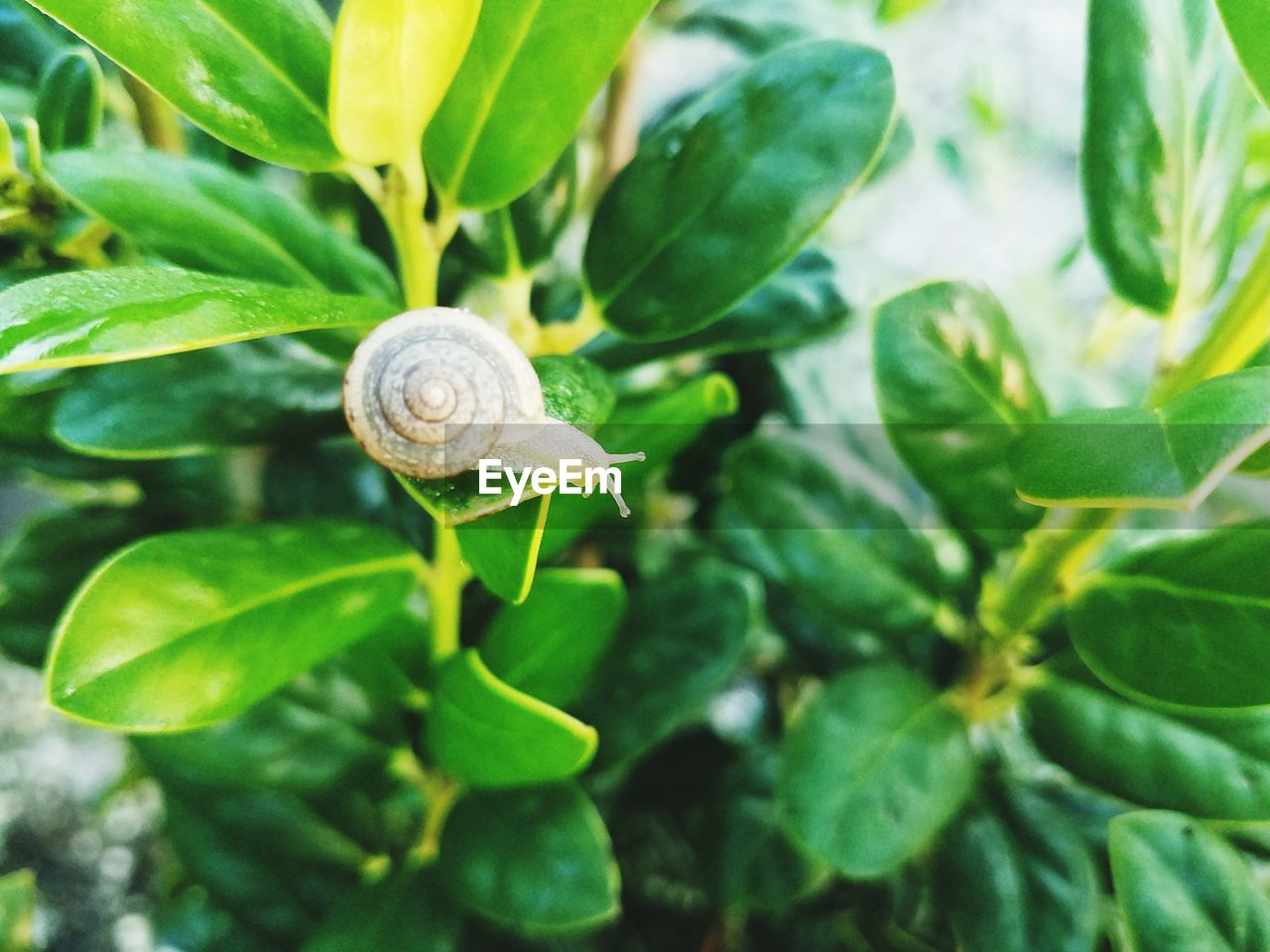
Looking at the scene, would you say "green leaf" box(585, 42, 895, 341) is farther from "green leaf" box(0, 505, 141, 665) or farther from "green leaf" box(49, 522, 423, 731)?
"green leaf" box(0, 505, 141, 665)

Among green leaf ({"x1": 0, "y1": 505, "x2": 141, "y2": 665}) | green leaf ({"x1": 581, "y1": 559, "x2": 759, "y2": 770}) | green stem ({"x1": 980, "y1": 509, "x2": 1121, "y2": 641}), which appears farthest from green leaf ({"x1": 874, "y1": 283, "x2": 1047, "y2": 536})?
green leaf ({"x1": 0, "y1": 505, "x2": 141, "y2": 665})

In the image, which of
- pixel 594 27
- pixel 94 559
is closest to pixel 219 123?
pixel 594 27

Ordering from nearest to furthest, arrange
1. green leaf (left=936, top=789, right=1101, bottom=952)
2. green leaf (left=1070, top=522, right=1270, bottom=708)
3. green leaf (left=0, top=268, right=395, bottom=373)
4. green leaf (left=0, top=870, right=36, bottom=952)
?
green leaf (left=0, top=268, right=395, bottom=373) < green leaf (left=1070, top=522, right=1270, bottom=708) < green leaf (left=936, top=789, right=1101, bottom=952) < green leaf (left=0, top=870, right=36, bottom=952)

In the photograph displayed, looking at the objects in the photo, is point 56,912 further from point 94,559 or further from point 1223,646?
point 1223,646

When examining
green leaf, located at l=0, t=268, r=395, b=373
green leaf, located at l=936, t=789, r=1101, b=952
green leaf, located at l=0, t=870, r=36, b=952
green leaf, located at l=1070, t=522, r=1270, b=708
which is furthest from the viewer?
green leaf, located at l=0, t=870, r=36, b=952

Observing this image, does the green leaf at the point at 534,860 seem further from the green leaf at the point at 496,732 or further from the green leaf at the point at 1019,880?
the green leaf at the point at 1019,880

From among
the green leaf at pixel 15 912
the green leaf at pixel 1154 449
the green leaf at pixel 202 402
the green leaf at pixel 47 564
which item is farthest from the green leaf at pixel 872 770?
the green leaf at pixel 15 912
